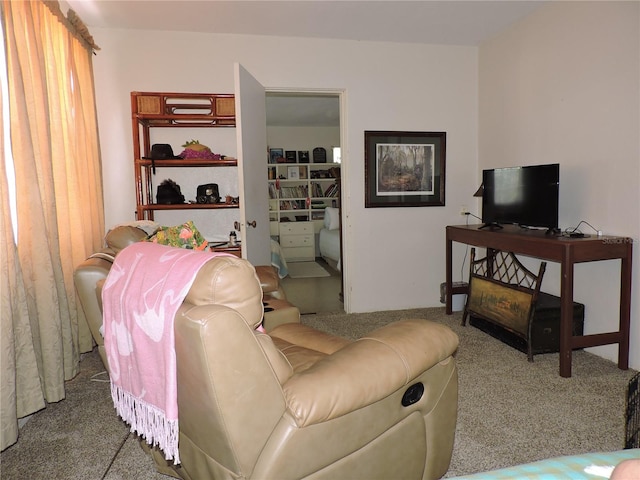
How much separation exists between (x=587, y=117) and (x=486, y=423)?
2206 millimetres

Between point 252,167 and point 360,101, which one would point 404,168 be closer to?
point 360,101

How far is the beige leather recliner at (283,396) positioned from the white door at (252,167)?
6.33 ft

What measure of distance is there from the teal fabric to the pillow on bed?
21.4ft

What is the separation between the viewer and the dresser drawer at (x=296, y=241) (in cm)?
782

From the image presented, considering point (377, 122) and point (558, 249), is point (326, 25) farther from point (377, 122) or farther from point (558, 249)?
point (558, 249)

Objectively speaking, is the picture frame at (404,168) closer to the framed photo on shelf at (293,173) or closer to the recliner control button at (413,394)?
the recliner control button at (413,394)

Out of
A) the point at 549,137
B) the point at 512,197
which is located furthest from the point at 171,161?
the point at 549,137

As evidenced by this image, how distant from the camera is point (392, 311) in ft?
14.0

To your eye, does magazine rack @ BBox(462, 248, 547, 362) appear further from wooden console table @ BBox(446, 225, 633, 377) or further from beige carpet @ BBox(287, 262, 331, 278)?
beige carpet @ BBox(287, 262, 331, 278)

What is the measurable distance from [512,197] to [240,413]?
9.57ft

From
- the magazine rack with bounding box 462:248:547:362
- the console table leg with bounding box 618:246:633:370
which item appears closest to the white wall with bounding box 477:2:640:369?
the console table leg with bounding box 618:246:633:370

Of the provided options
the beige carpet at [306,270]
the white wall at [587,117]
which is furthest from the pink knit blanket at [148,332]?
the beige carpet at [306,270]

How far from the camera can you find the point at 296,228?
786cm

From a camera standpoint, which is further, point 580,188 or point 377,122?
point 377,122
